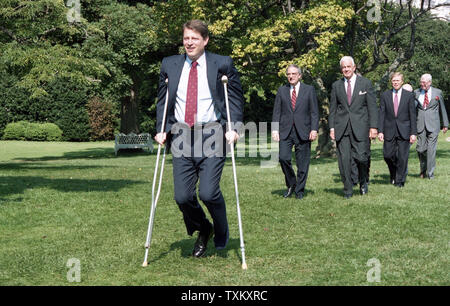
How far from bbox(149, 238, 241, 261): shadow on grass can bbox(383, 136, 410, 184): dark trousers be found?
5.95 metres

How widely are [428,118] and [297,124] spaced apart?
4.42 meters

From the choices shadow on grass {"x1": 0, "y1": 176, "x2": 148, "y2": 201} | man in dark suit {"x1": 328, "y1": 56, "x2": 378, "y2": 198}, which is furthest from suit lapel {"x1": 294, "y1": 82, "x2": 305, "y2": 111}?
shadow on grass {"x1": 0, "y1": 176, "x2": 148, "y2": 201}

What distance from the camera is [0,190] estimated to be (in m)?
12.0

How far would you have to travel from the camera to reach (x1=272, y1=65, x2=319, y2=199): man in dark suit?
33.6 feet

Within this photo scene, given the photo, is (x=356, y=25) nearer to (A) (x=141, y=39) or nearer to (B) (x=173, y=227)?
(A) (x=141, y=39)

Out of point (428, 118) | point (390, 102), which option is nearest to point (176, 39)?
point (428, 118)

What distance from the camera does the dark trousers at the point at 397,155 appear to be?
1170 centimetres

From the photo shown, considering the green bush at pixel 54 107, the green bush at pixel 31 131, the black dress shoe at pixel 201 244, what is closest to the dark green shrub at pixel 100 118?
the green bush at pixel 54 107

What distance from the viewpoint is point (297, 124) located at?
10.3m

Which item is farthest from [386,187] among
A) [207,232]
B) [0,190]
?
[0,190]

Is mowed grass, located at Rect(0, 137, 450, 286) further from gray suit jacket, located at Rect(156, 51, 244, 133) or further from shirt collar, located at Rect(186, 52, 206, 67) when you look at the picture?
shirt collar, located at Rect(186, 52, 206, 67)

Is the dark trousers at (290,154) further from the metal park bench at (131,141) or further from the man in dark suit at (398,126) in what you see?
the metal park bench at (131,141)

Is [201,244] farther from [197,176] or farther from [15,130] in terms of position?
[15,130]

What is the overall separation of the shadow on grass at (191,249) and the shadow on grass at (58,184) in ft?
18.1
